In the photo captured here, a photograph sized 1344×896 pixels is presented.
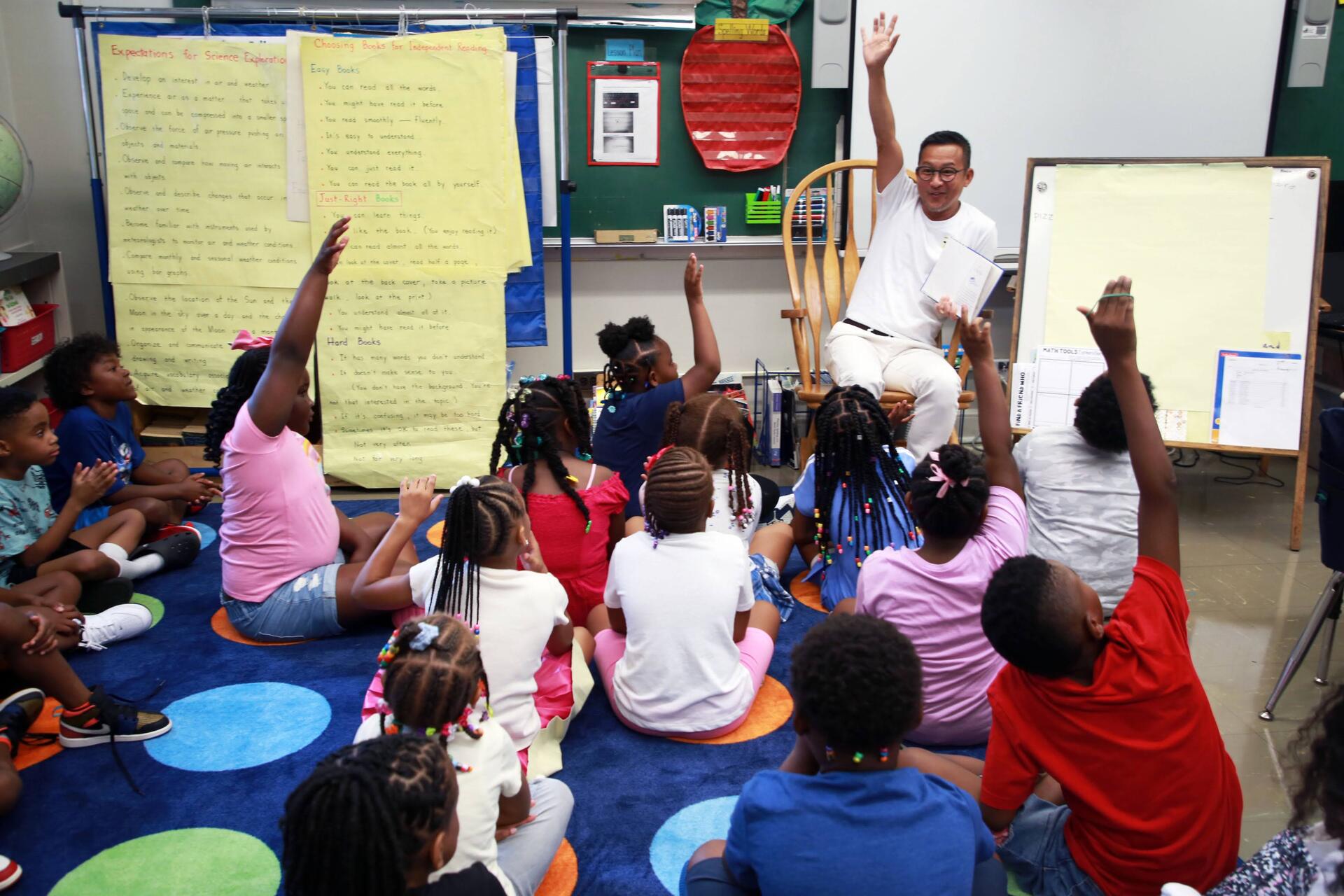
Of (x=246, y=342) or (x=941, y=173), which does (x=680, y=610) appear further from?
(x=941, y=173)

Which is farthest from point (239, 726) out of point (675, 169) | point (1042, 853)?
point (675, 169)

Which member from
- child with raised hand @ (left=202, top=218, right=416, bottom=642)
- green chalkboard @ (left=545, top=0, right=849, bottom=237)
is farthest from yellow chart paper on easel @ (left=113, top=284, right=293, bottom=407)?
child with raised hand @ (left=202, top=218, right=416, bottom=642)

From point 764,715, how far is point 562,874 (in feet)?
2.15

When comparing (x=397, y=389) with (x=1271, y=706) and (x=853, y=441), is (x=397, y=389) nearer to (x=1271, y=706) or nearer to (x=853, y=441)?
(x=853, y=441)

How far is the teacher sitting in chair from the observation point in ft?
11.3

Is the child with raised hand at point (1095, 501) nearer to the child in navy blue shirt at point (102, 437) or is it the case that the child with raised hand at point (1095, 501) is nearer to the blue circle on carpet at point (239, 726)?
the blue circle on carpet at point (239, 726)

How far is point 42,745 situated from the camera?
217cm

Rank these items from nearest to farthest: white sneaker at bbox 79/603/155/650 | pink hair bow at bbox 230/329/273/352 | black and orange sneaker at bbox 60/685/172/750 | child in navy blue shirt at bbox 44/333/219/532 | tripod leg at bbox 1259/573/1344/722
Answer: black and orange sneaker at bbox 60/685/172/750 < tripod leg at bbox 1259/573/1344/722 < white sneaker at bbox 79/603/155/650 < child in navy blue shirt at bbox 44/333/219/532 < pink hair bow at bbox 230/329/273/352

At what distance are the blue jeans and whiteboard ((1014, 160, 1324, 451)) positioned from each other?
239cm

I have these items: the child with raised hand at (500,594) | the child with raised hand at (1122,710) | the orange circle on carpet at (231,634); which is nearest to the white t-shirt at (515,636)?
the child with raised hand at (500,594)

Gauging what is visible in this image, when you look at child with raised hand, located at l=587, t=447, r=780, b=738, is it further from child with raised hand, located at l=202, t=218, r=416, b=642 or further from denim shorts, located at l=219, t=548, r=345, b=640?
→ denim shorts, located at l=219, t=548, r=345, b=640

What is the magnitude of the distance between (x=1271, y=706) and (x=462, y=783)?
6.32 ft

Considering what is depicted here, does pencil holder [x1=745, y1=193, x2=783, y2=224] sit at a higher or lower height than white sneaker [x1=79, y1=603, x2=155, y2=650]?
higher

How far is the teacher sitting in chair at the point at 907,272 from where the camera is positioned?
3.45 m
